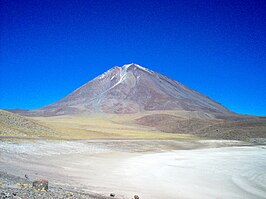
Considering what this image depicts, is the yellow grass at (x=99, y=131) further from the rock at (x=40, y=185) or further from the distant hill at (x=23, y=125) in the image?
the rock at (x=40, y=185)

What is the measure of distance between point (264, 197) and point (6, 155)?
1507 centimetres

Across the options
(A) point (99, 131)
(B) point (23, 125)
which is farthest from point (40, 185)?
(A) point (99, 131)

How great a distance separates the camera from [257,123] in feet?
281

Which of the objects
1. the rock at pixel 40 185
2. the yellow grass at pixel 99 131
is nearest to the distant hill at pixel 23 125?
the yellow grass at pixel 99 131

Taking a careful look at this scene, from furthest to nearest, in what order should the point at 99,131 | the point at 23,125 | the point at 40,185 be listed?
1. the point at 99,131
2. the point at 23,125
3. the point at 40,185

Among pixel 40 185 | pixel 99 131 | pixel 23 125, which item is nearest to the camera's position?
pixel 40 185

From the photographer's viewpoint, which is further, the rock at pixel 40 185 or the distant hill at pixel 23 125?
the distant hill at pixel 23 125

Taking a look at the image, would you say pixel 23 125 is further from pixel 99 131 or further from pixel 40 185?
pixel 40 185

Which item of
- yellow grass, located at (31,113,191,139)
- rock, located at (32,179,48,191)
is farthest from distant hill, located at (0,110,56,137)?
rock, located at (32,179,48,191)

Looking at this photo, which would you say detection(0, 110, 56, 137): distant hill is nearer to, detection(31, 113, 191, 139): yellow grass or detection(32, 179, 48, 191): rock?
detection(31, 113, 191, 139): yellow grass

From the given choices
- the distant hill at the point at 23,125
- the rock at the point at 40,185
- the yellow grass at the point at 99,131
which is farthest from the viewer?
the yellow grass at the point at 99,131

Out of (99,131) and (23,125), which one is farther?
(99,131)

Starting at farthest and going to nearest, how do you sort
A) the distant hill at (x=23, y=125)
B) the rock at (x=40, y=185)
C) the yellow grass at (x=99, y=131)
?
the yellow grass at (x=99, y=131) → the distant hill at (x=23, y=125) → the rock at (x=40, y=185)

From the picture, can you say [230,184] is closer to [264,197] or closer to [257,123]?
[264,197]
